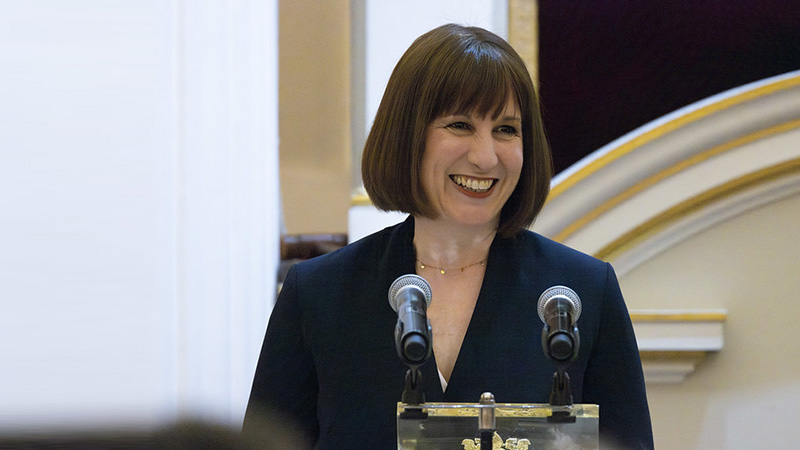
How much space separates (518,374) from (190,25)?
911 millimetres

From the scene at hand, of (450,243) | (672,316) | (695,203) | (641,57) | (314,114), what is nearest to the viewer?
(450,243)

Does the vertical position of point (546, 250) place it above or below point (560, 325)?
above

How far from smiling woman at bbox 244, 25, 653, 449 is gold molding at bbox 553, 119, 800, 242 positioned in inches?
73.2

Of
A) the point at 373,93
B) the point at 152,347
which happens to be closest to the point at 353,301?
the point at 152,347

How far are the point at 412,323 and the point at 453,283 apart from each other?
631mm

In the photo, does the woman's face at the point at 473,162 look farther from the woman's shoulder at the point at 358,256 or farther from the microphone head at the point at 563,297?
the microphone head at the point at 563,297

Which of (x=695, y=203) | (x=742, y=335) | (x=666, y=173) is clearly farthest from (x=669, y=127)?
(x=742, y=335)

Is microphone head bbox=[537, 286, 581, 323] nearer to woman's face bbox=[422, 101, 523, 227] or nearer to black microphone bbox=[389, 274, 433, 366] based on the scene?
black microphone bbox=[389, 274, 433, 366]

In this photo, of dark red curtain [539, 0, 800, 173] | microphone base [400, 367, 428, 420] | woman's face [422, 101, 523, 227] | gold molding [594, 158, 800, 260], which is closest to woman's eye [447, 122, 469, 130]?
woman's face [422, 101, 523, 227]

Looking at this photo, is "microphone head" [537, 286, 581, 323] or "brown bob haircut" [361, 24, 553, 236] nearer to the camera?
"microphone head" [537, 286, 581, 323]

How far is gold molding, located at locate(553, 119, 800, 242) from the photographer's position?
3938mm

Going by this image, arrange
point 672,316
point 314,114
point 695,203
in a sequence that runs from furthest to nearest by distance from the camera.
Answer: point 314,114
point 695,203
point 672,316

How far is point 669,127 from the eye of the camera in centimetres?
399

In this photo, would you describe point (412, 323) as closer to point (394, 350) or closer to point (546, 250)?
point (394, 350)
